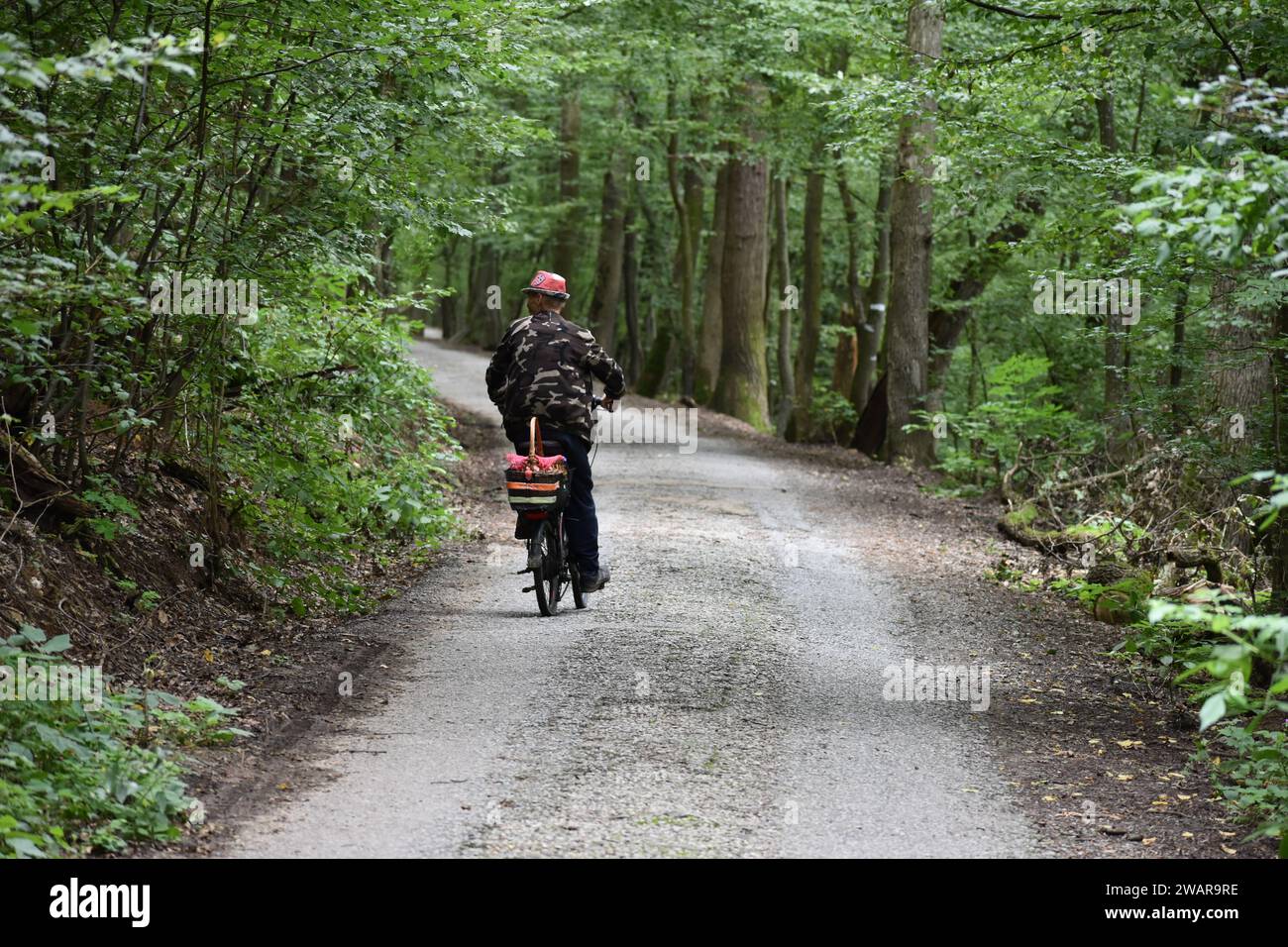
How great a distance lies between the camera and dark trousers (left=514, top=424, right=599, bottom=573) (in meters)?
9.26

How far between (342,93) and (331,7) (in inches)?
24.1

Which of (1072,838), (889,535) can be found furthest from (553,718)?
(889,535)

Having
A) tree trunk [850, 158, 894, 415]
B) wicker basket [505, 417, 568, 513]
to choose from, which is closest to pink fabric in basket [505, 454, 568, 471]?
wicker basket [505, 417, 568, 513]

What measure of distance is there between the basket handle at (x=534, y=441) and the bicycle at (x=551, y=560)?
1.41ft

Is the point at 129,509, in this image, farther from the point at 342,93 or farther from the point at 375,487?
the point at 375,487

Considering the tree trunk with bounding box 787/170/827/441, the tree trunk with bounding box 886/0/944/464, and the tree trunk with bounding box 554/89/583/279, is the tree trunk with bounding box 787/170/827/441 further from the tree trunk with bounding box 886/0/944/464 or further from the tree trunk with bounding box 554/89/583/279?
the tree trunk with bounding box 886/0/944/464

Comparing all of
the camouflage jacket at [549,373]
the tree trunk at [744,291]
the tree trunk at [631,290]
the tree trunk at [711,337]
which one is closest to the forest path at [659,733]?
the camouflage jacket at [549,373]

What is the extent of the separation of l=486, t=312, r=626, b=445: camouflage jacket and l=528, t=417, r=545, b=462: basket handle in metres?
0.09

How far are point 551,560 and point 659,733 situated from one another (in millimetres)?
2806

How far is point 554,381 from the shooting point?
912cm

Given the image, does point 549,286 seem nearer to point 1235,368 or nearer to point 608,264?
point 1235,368

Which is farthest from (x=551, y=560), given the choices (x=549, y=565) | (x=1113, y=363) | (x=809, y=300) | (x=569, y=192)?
(x=569, y=192)

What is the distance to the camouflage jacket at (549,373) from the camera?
9.12 metres

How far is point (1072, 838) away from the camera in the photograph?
560 cm
